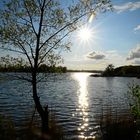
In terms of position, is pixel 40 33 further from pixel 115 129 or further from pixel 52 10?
pixel 115 129

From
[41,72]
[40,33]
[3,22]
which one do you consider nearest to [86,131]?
[41,72]

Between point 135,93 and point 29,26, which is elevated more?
point 29,26

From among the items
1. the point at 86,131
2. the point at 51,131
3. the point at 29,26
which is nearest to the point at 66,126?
the point at 86,131

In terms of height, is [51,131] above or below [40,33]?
below

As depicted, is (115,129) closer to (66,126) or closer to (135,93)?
(135,93)

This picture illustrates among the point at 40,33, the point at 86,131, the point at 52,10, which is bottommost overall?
the point at 86,131

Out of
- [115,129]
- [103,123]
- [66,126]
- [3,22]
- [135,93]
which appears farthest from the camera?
[66,126]

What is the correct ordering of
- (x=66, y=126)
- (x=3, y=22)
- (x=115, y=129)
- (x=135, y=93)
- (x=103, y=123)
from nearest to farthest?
1. (x=135, y=93)
2. (x=3, y=22)
3. (x=115, y=129)
4. (x=103, y=123)
5. (x=66, y=126)

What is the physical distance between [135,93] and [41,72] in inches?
277

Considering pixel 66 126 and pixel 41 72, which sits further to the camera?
pixel 66 126

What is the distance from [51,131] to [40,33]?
22.1 feet

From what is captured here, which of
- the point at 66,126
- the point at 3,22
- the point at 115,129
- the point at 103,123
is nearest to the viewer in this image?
the point at 3,22

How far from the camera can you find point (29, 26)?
20.1 metres

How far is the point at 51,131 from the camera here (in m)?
20.8
